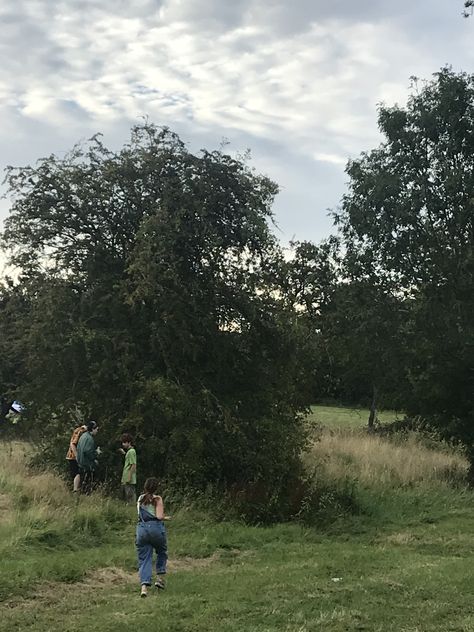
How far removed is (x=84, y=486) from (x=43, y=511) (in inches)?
109

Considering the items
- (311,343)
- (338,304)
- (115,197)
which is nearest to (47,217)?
(115,197)

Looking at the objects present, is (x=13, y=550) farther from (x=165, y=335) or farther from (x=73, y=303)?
(x=73, y=303)

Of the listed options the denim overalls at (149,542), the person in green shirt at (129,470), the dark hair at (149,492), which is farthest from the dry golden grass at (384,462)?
the dark hair at (149,492)

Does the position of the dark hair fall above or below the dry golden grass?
above

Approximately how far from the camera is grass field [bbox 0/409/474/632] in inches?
250

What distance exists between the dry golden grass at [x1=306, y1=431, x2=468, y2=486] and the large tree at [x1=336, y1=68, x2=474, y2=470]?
2.61 meters

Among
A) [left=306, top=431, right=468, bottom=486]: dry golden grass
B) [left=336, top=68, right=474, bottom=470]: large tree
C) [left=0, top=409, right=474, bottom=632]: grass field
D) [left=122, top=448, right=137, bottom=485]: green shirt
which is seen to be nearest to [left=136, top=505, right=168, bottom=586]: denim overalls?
[left=0, top=409, right=474, bottom=632]: grass field

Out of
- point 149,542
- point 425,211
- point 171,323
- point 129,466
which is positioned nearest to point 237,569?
point 149,542

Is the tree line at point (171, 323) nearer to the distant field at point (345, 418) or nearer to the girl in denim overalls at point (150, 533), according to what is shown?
the girl in denim overalls at point (150, 533)

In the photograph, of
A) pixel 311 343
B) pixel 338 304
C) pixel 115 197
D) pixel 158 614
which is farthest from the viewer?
pixel 338 304

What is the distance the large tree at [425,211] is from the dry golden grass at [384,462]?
261cm

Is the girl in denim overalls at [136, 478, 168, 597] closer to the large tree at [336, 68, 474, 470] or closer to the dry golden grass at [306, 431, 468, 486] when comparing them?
the dry golden grass at [306, 431, 468, 486]

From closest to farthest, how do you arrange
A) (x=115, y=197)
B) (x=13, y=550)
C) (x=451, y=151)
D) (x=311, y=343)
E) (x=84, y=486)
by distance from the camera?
(x=13, y=550) → (x=84, y=486) → (x=115, y=197) → (x=311, y=343) → (x=451, y=151)

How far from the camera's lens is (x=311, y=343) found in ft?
60.6
